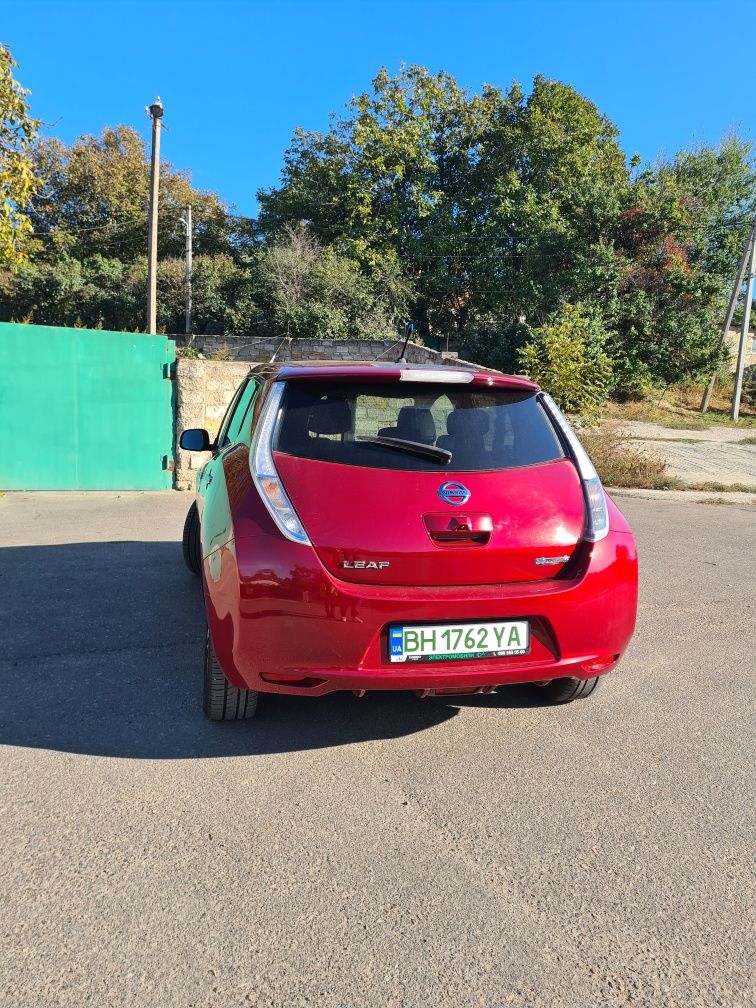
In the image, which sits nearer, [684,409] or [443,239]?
[684,409]

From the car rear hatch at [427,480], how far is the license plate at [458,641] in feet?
0.56

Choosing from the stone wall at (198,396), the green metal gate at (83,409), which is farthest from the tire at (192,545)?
the green metal gate at (83,409)

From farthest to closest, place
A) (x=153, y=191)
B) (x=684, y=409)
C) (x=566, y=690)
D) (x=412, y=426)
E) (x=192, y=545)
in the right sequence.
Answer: (x=684, y=409), (x=153, y=191), (x=192, y=545), (x=566, y=690), (x=412, y=426)

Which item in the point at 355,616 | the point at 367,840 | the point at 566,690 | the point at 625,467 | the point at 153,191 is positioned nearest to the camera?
the point at 367,840

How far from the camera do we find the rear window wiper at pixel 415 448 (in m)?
2.92

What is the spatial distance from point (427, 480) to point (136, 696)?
1760 mm

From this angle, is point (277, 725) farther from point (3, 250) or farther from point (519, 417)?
point (3, 250)

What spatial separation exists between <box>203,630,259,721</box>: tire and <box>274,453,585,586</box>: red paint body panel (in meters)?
0.76

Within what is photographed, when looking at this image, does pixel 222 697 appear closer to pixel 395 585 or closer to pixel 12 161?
pixel 395 585

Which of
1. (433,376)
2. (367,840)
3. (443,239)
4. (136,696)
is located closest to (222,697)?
(136,696)

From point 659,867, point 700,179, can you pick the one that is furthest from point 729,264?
point 659,867

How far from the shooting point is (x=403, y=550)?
2662 millimetres

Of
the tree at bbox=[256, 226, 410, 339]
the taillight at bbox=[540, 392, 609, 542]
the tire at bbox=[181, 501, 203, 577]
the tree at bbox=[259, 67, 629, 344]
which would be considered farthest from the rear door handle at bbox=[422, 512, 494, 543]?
the tree at bbox=[259, 67, 629, 344]

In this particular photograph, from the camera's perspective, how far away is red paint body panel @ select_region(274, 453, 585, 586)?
2656 mm
